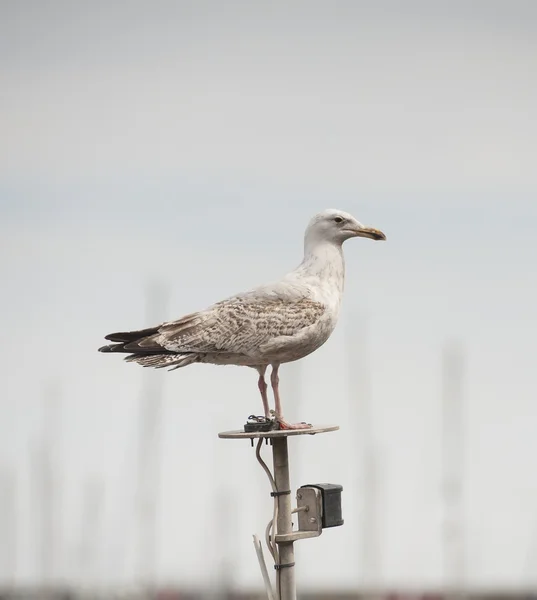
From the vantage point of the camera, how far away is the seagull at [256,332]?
14.1m

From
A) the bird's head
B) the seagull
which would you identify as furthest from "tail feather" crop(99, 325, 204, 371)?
the bird's head

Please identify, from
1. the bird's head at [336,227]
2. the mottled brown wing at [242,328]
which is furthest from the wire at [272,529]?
the bird's head at [336,227]

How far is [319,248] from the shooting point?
14.8m

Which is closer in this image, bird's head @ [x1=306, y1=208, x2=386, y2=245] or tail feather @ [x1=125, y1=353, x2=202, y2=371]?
tail feather @ [x1=125, y1=353, x2=202, y2=371]

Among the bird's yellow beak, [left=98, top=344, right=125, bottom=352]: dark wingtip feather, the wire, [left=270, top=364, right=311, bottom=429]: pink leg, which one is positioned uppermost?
the bird's yellow beak

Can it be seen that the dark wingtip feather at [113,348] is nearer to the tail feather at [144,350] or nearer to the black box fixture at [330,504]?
the tail feather at [144,350]

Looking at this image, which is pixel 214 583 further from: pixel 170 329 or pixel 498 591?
pixel 170 329

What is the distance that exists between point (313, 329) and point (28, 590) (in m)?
30.0

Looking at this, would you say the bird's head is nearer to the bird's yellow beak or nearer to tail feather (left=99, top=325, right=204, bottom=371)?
the bird's yellow beak

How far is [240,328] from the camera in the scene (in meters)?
14.2

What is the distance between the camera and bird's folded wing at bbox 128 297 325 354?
14133 millimetres

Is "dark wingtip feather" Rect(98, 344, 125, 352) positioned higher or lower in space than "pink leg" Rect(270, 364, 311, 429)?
higher

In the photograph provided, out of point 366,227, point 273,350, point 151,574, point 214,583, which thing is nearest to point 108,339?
point 273,350

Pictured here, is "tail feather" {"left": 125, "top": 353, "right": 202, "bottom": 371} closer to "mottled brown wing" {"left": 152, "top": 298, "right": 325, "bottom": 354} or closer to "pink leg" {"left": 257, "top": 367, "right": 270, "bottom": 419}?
"mottled brown wing" {"left": 152, "top": 298, "right": 325, "bottom": 354}
